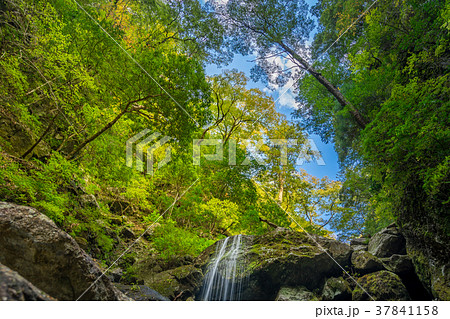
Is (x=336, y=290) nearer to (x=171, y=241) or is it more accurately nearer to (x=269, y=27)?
(x=171, y=241)

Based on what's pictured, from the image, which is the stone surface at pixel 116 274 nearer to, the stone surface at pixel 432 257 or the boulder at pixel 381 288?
the boulder at pixel 381 288

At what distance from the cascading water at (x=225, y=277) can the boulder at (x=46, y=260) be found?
4.35 meters

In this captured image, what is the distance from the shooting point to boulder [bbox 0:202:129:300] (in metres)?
2.11

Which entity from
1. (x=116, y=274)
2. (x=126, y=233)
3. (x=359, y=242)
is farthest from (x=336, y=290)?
(x=126, y=233)

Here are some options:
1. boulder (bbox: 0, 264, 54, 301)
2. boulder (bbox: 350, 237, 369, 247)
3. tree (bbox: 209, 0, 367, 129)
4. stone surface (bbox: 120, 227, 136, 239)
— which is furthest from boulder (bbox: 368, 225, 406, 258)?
stone surface (bbox: 120, 227, 136, 239)

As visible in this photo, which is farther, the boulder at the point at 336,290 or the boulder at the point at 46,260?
the boulder at the point at 336,290

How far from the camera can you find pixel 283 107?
1338 cm

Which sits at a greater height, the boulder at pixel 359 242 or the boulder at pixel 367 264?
the boulder at pixel 359 242

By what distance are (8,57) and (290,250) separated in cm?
728

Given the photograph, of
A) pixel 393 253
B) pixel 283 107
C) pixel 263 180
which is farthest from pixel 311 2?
pixel 393 253

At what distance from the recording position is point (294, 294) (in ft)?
17.3

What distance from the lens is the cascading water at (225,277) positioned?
19.0 feet

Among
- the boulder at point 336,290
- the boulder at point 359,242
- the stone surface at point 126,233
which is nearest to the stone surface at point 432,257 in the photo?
the boulder at point 336,290

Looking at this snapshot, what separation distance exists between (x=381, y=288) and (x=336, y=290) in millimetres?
952
